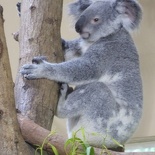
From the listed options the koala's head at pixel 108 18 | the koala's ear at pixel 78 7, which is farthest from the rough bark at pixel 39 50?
the koala's ear at pixel 78 7

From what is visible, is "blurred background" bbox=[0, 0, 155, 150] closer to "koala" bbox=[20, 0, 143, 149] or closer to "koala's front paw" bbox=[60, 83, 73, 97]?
"koala" bbox=[20, 0, 143, 149]

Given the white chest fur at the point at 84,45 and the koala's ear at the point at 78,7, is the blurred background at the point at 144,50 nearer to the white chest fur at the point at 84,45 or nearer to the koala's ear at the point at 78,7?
the koala's ear at the point at 78,7

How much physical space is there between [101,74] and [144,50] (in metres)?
2.03

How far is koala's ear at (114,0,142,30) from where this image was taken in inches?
106

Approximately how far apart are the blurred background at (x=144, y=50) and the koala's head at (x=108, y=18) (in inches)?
51.1

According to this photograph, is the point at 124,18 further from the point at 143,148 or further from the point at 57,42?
the point at 143,148

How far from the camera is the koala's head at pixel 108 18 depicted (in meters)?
2.61

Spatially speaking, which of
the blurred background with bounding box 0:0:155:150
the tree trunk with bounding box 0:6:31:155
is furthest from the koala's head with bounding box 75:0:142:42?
the blurred background with bounding box 0:0:155:150

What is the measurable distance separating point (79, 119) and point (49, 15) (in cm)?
55

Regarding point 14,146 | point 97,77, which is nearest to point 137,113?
point 97,77

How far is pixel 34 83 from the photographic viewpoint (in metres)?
2.06

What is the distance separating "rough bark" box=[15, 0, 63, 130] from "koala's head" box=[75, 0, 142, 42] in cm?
33

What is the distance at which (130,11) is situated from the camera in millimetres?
2713

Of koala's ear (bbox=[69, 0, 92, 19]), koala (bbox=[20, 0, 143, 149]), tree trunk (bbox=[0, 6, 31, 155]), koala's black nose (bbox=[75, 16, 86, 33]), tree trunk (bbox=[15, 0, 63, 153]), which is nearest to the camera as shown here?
tree trunk (bbox=[0, 6, 31, 155])
